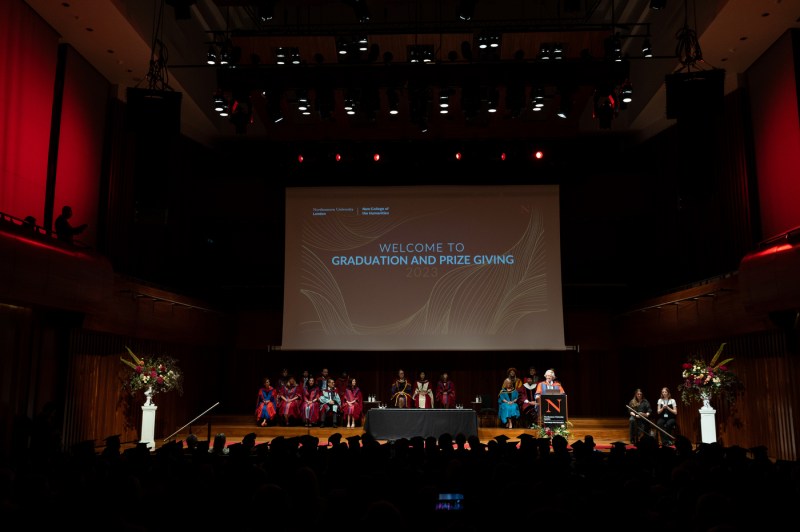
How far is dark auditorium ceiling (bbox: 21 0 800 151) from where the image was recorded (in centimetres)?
1152

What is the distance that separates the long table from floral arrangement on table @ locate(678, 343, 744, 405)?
4299 millimetres

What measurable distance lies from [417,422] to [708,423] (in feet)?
18.8

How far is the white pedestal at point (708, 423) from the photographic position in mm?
12898

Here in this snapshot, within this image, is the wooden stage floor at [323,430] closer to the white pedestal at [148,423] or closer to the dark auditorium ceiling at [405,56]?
the white pedestal at [148,423]

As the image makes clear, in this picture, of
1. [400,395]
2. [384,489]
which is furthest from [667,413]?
[384,489]

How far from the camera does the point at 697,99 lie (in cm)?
999

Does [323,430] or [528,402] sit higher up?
[528,402]

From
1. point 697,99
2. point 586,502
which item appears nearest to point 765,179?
point 697,99

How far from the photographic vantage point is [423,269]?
1694cm

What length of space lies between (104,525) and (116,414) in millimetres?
10815

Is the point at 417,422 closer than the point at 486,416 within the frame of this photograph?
Yes

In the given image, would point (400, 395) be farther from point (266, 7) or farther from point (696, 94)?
point (266, 7)

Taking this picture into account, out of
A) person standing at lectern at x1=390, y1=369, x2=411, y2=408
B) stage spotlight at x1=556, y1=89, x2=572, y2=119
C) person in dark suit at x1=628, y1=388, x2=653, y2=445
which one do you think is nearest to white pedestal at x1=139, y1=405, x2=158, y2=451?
person standing at lectern at x1=390, y1=369, x2=411, y2=408

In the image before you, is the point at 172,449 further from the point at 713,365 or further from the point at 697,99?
the point at 713,365
